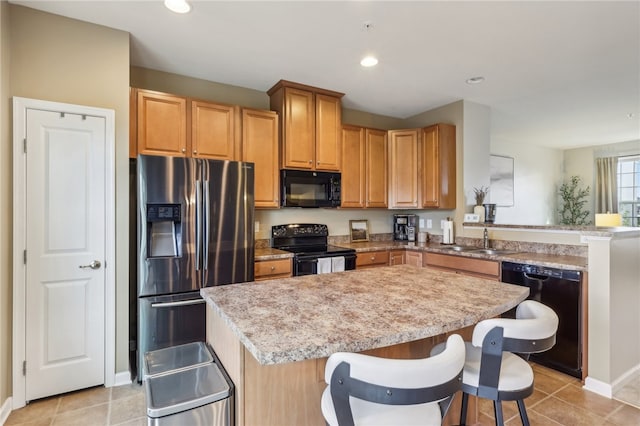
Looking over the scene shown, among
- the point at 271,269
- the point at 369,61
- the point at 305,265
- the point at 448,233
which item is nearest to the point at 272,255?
the point at 271,269

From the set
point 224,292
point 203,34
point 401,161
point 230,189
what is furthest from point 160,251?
point 401,161

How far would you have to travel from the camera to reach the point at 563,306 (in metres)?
2.57

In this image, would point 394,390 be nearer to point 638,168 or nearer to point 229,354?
point 229,354

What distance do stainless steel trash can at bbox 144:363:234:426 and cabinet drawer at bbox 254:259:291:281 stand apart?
1657 millimetres

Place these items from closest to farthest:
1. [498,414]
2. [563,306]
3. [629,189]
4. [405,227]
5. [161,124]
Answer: [498,414] < [563,306] < [161,124] < [405,227] < [629,189]

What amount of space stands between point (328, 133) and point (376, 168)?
2.77 feet

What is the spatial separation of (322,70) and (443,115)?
191cm

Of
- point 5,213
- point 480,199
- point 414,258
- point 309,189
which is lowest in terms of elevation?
point 414,258

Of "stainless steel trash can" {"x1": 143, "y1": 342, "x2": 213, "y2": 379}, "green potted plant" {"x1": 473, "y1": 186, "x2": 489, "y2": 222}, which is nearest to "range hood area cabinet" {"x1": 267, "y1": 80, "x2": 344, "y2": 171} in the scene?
"green potted plant" {"x1": 473, "y1": 186, "x2": 489, "y2": 222}

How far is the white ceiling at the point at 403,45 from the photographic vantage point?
2188 mm

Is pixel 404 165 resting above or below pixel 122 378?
above

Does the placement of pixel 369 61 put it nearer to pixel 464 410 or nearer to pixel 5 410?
pixel 464 410

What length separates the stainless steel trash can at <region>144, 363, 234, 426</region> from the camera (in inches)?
46.4

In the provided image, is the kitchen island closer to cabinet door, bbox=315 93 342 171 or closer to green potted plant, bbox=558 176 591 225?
cabinet door, bbox=315 93 342 171
